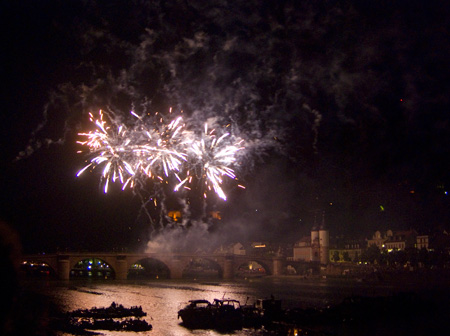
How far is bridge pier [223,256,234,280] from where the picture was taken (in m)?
99.3

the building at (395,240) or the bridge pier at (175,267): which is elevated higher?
the building at (395,240)

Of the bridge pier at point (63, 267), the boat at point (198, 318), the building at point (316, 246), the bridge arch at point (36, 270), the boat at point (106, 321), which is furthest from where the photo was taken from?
the building at point (316, 246)

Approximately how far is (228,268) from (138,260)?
1890 centimetres

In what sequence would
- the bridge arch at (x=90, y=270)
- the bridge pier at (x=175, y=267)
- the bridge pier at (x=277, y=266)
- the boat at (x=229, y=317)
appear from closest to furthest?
1. the boat at (x=229, y=317)
2. the bridge pier at (x=175, y=267)
3. the bridge pier at (x=277, y=266)
4. the bridge arch at (x=90, y=270)

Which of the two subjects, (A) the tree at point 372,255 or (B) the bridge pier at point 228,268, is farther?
(A) the tree at point 372,255

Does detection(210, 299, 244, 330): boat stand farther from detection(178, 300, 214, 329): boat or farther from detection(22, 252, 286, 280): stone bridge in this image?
detection(22, 252, 286, 280): stone bridge

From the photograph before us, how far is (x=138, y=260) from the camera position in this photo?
9200 cm

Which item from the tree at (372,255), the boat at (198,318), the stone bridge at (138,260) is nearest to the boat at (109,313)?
the boat at (198,318)

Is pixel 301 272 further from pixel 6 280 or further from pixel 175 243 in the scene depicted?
pixel 6 280

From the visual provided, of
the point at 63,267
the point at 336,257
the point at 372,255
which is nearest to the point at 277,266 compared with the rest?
the point at 372,255

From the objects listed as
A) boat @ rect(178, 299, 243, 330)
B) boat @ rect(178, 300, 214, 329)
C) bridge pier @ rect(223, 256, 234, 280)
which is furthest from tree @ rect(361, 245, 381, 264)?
boat @ rect(178, 300, 214, 329)

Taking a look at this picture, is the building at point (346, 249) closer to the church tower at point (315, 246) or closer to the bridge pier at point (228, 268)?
the church tower at point (315, 246)

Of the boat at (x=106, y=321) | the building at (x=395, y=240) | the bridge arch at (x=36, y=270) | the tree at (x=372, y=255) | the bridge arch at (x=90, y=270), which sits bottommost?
the bridge arch at (x=90, y=270)

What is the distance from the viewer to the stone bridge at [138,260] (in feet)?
274
